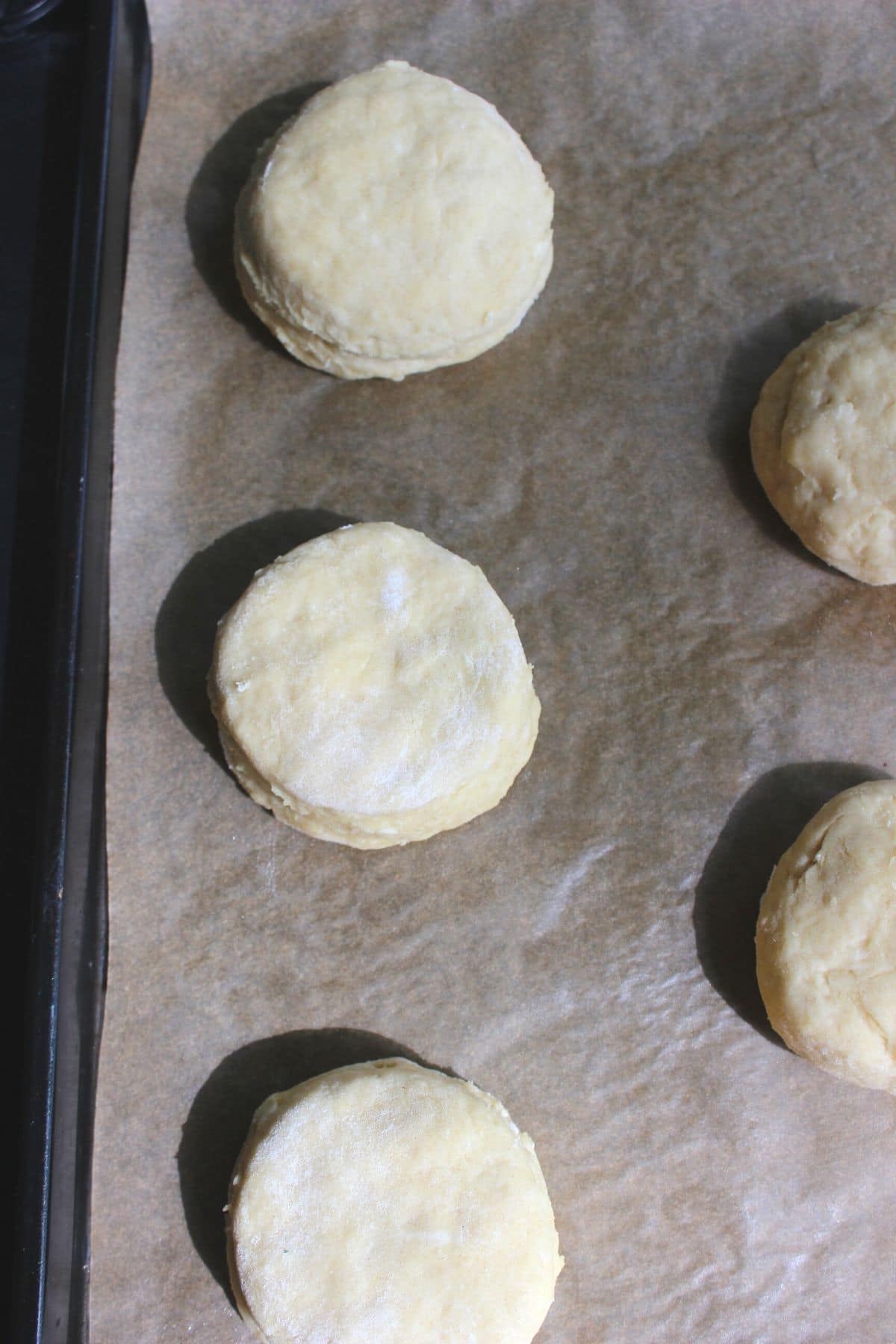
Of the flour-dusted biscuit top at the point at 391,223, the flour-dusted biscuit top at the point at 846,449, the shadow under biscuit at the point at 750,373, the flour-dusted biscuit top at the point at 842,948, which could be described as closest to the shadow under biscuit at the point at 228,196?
the flour-dusted biscuit top at the point at 391,223

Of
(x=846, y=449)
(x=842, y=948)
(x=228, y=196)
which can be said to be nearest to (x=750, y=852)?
(x=842, y=948)

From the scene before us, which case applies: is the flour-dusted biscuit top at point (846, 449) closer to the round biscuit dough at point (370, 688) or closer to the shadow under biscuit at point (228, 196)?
the round biscuit dough at point (370, 688)

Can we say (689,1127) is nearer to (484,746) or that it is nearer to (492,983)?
(492,983)

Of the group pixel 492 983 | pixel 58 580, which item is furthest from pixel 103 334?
pixel 492 983

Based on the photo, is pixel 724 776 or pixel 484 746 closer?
pixel 484 746

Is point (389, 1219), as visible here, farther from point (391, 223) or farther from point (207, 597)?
point (391, 223)

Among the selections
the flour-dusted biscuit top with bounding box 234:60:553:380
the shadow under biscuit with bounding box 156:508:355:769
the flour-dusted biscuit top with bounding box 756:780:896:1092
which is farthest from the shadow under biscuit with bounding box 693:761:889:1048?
the flour-dusted biscuit top with bounding box 234:60:553:380
